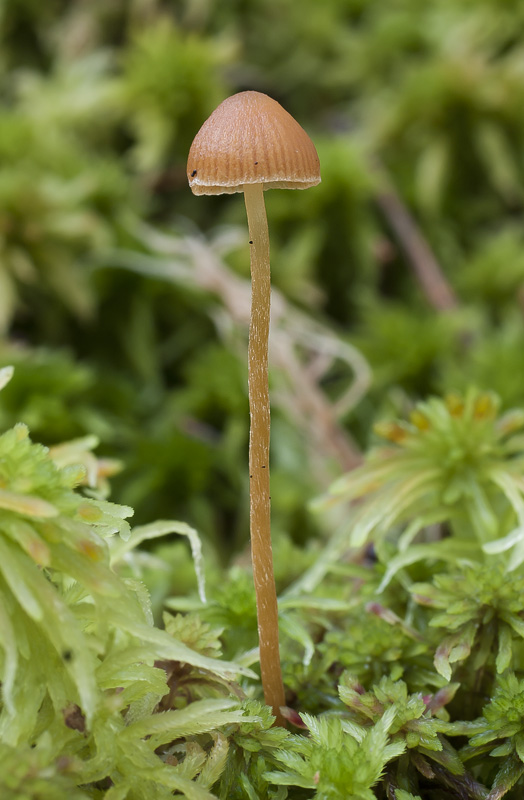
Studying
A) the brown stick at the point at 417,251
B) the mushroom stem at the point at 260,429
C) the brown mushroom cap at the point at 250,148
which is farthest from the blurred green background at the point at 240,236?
the brown mushroom cap at the point at 250,148

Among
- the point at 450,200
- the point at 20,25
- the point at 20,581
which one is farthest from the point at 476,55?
the point at 20,581

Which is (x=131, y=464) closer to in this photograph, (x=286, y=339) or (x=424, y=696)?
(x=286, y=339)

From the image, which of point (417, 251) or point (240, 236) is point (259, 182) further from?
point (417, 251)

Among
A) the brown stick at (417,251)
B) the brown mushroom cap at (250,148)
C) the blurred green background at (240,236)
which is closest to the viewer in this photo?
the brown mushroom cap at (250,148)

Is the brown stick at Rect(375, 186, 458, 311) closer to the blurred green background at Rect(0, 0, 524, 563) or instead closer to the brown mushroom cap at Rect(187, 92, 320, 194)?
the blurred green background at Rect(0, 0, 524, 563)

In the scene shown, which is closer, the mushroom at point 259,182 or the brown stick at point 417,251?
the mushroom at point 259,182

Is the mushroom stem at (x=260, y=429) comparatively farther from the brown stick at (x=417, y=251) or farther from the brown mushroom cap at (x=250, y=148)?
the brown stick at (x=417, y=251)

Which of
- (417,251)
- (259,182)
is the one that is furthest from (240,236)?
(259,182)
